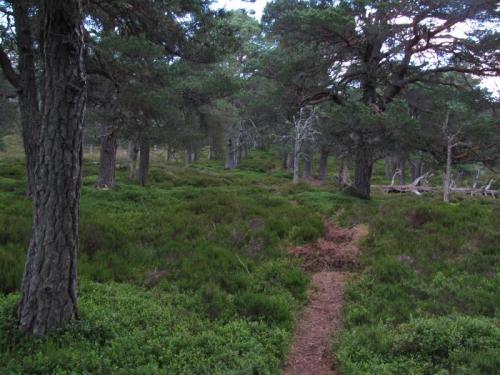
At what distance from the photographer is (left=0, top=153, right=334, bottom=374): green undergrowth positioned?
4.52m

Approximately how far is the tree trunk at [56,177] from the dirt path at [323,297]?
2927 mm

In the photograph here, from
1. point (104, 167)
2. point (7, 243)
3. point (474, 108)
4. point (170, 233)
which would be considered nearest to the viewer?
point (7, 243)

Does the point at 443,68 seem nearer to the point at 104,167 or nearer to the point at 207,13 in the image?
the point at 207,13

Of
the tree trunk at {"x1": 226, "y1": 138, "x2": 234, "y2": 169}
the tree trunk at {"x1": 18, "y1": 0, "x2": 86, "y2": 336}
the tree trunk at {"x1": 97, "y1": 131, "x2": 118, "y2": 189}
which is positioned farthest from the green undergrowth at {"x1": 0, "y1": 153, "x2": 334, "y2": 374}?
the tree trunk at {"x1": 226, "y1": 138, "x2": 234, "y2": 169}

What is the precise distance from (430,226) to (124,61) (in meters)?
8.51

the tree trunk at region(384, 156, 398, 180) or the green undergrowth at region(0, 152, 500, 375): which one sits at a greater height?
the tree trunk at region(384, 156, 398, 180)

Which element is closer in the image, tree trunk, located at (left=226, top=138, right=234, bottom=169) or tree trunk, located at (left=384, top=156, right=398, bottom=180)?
tree trunk, located at (left=226, top=138, right=234, bottom=169)

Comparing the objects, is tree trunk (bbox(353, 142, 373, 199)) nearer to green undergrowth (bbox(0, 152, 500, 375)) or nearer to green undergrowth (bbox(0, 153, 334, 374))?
green undergrowth (bbox(0, 152, 500, 375))

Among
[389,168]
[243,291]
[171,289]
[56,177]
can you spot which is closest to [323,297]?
[243,291]

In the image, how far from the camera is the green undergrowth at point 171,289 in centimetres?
452

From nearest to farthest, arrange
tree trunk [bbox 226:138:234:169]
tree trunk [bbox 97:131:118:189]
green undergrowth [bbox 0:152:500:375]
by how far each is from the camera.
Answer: green undergrowth [bbox 0:152:500:375] < tree trunk [bbox 97:131:118:189] < tree trunk [bbox 226:138:234:169]

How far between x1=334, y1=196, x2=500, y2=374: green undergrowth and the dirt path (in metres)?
0.26

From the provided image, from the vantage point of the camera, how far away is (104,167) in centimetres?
1730

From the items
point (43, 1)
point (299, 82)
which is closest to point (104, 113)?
point (299, 82)
